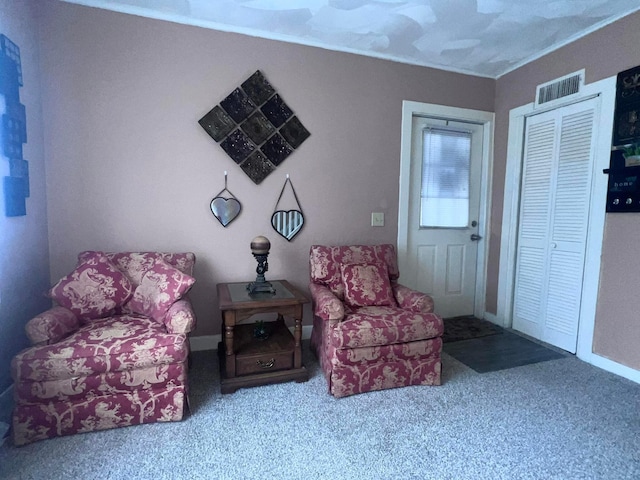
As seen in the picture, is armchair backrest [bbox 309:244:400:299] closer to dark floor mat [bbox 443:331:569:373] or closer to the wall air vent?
dark floor mat [bbox 443:331:569:373]

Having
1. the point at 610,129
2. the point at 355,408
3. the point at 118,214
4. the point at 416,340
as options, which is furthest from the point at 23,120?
the point at 610,129

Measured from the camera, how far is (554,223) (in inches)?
113

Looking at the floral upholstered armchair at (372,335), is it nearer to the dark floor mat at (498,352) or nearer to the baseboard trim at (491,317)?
the dark floor mat at (498,352)

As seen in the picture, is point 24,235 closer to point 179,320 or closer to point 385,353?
point 179,320

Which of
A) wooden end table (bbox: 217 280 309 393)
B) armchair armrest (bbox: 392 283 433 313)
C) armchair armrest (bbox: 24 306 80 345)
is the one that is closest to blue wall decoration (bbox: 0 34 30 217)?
armchair armrest (bbox: 24 306 80 345)

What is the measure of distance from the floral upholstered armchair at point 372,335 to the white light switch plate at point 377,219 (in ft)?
2.23

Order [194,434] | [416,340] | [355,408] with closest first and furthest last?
[194,434] < [355,408] < [416,340]

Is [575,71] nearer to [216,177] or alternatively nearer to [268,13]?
[268,13]

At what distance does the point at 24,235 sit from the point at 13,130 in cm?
63

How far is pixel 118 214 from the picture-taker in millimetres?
2480

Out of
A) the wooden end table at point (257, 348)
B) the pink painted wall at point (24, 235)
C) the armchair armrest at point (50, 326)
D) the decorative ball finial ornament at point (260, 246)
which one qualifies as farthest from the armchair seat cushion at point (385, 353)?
the pink painted wall at point (24, 235)

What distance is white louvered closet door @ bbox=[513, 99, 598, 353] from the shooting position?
2.65 m

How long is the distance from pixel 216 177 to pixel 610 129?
3.00 metres

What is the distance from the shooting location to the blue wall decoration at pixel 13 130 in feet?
6.06
